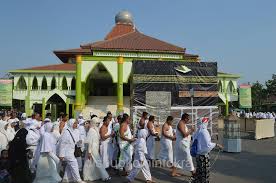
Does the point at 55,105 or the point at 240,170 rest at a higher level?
the point at 55,105

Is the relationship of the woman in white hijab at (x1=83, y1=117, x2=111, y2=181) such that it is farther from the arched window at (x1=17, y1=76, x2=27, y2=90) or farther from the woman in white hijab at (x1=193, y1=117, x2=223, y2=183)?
the arched window at (x1=17, y1=76, x2=27, y2=90)

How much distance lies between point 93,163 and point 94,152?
0.87 feet

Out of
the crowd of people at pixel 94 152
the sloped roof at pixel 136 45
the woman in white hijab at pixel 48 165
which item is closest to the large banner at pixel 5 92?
the sloped roof at pixel 136 45

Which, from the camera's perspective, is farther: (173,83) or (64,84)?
(64,84)

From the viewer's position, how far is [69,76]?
36719mm

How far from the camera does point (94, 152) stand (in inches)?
342

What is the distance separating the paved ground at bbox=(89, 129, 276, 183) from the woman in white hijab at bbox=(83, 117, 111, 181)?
1.19 feet

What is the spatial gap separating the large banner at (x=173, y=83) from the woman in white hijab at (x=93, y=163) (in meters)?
13.2

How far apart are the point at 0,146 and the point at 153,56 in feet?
72.2

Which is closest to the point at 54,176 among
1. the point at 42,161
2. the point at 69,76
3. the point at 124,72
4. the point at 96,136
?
the point at 42,161

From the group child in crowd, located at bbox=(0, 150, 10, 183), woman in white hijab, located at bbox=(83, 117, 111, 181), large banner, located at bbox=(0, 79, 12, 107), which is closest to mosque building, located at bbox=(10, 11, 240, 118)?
large banner, located at bbox=(0, 79, 12, 107)

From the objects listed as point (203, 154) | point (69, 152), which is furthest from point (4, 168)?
point (203, 154)

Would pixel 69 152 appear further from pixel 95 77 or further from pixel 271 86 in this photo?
pixel 271 86

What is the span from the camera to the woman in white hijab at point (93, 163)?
8.55 metres
